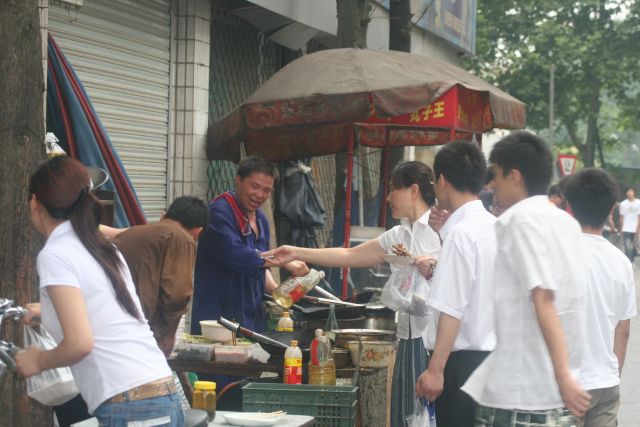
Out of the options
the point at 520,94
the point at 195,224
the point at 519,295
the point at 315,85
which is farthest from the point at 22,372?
the point at 520,94

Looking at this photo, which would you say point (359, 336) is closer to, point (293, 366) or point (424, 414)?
point (293, 366)

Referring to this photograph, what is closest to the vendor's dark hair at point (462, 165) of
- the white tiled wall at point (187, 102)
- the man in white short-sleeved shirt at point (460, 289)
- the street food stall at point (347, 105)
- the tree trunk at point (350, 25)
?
the man in white short-sleeved shirt at point (460, 289)

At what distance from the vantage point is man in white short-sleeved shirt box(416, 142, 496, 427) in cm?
490

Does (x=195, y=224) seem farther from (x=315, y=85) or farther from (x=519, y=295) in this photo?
(x=315, y=85)

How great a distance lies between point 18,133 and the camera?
5.38 meters

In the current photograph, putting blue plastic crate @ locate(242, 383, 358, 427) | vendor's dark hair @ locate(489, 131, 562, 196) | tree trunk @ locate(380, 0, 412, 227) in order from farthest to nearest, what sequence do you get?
1. tree trunk @ locate(380, 0, 412, 227)
2. blue plastic crate @ locate(242, 383, 358, 427)
3. vendor's dark hair @ locate(489, 131, 562, 196)

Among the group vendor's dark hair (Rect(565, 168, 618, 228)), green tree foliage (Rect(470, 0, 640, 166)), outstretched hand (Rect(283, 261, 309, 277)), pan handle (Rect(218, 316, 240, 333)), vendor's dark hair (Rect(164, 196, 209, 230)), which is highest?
green tree foliage (Rect(470, 0, 640, 166))

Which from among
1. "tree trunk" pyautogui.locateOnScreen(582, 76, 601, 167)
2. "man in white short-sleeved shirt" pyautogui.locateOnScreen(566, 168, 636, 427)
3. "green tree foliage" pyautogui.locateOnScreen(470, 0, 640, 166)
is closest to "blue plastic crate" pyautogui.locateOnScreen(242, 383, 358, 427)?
"man in white short-sleeved shirt" pyautogui.locateOnScreen(566, 168, 636, 427)

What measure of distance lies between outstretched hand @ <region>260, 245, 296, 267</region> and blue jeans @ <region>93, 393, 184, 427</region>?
3.29m

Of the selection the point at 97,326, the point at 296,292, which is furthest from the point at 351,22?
the point at 97,326

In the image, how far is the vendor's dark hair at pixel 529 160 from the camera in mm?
4402

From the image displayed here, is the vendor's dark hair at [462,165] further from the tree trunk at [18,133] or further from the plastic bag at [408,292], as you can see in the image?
the tree trunk at [18,133]

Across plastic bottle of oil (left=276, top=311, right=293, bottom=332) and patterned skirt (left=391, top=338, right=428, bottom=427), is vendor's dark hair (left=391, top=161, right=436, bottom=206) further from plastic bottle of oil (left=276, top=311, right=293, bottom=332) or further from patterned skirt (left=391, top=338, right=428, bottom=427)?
plastic bottle of oil (left=276, top=311, right=293, bottom=332)

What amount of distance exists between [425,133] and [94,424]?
8870 millimetres
